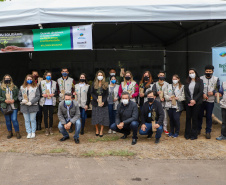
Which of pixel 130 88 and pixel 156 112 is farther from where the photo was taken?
pixel 130 88

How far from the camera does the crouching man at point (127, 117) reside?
543cm

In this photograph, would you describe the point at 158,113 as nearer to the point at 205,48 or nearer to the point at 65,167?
the point at 65,167

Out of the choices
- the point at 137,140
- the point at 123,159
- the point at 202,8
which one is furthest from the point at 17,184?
the point at 202,8

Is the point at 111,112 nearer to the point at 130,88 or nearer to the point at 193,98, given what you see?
the point at 130,88

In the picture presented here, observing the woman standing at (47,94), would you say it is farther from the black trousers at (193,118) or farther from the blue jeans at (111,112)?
the black trousers at (193,118)

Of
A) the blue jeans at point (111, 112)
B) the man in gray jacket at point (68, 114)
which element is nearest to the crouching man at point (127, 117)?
the blue jeans at point (111, 112)

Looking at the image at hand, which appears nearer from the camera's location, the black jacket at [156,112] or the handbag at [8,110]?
the black jacket at [156,112]

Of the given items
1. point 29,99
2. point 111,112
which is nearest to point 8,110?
point 29,99

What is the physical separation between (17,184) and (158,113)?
3300 mm

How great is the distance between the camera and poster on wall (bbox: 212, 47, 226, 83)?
241 inches

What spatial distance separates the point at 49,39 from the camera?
625 centimetres

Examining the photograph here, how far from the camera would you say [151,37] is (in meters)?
12.1

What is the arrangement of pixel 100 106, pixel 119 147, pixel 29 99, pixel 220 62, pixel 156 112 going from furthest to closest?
1. pixel 220 62
2. pixel 100 106
3. pixel 29 99
4. pixel 156 112
5. pixel 119 147

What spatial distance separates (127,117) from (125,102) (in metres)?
0.37
